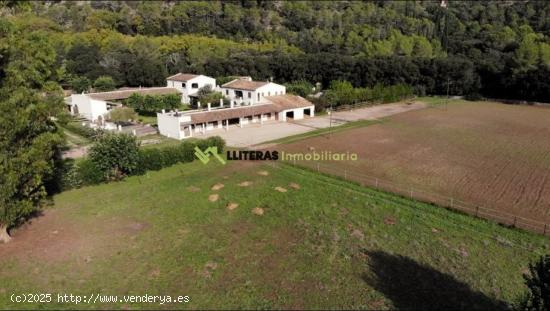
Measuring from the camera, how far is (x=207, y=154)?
3444cm

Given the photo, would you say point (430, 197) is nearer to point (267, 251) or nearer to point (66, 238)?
point (267, 251)

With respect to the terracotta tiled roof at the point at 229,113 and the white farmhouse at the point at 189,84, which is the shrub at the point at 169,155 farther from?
the white farmhouse at the point at 189,84

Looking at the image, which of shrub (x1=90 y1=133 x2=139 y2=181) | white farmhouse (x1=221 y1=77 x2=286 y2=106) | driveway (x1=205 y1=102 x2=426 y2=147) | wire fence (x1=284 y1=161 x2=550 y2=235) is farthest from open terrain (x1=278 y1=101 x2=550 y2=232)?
white farmhouse (x1=221 y1=77 x2=286 y2=106)

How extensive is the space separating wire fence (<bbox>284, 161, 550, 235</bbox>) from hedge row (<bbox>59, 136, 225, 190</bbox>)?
325 inches

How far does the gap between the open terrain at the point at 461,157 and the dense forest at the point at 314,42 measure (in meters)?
19.6

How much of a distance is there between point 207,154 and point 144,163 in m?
5.86

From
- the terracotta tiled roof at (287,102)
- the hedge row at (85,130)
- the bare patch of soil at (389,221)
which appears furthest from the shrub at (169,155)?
the terracotta tiled roof at (287,102)

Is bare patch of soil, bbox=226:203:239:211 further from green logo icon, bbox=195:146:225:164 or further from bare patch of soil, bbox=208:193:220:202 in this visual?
green logo icon, bbox=195:146:225:164

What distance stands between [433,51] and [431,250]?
88340mm

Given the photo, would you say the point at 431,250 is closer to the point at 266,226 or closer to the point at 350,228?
the point at 350,228

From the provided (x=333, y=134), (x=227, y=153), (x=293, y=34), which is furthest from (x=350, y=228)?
(x=293, y=34)

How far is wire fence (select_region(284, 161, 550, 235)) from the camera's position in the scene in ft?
70.1

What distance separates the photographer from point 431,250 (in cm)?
1895

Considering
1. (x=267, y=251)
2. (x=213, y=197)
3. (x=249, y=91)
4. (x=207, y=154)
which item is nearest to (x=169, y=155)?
(x=207, y=154)
